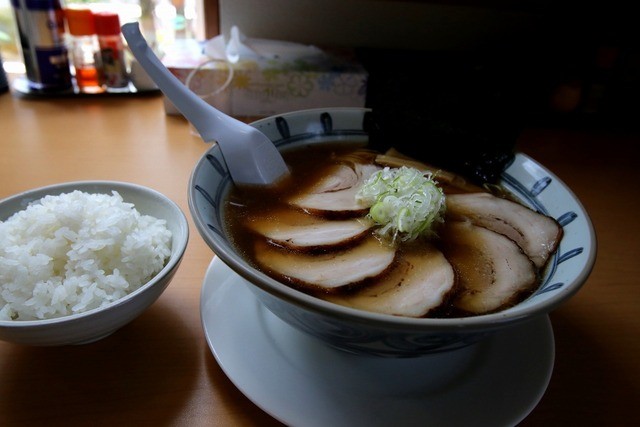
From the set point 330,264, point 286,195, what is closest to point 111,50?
point 286,195

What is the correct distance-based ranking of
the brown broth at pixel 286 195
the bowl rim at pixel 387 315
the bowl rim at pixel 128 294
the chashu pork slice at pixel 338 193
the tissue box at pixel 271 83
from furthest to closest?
the tissue box at pixel 271 83 < the chashu pork slice at pixel 338 193 < the brown broth at pixel 286 195 < the bowl rim at pixel 128 294 < the bowl rim at pixel 387 315

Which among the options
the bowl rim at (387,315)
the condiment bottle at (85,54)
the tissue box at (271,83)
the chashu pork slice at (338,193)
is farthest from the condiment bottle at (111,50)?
the bowl rim at (387,315)

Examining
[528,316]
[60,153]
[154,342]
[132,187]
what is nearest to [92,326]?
[154,342]

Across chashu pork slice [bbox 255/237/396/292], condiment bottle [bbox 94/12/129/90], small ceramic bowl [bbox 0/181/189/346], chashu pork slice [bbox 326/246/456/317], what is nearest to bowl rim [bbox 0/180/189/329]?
small ceramic bowl [bbox 0/181/189/346]

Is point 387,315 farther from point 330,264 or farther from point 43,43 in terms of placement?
point 43,43

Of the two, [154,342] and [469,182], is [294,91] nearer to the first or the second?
[469,182]

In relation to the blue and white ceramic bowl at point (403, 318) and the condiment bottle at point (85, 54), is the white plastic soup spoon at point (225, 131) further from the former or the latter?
the condiment bottle at point (85, 54)

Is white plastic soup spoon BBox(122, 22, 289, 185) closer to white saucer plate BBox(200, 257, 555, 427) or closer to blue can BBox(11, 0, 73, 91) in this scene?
white saucer plate BBox(200, 257, 555, 427)
